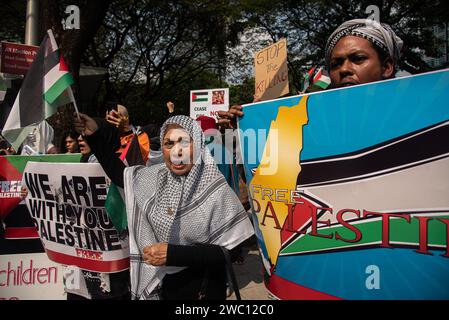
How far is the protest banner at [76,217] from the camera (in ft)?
7.86

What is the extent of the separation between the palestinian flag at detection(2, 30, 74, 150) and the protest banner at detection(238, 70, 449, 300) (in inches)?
50.1

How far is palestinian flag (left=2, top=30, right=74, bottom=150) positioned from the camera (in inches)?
91.4

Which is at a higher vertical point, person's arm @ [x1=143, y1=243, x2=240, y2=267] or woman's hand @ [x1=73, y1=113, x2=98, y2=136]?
woman's hand @ [x1=73, y1=113, x2=98, y2=136]

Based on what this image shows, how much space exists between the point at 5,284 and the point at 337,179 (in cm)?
243

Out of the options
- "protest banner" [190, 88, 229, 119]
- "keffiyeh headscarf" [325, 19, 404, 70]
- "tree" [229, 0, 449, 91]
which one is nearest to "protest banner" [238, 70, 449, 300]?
"keffiyeh headscarf" [325, 19, 404, 70]

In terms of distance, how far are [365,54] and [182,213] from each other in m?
1.19

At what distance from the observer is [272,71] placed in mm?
3268

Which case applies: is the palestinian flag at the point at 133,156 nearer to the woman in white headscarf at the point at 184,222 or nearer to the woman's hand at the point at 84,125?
the woman's hand at the point at 84,125

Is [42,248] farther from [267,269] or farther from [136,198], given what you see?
[267,269]

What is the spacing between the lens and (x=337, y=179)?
65.2 inches

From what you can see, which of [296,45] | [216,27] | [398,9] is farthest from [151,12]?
[398,9]

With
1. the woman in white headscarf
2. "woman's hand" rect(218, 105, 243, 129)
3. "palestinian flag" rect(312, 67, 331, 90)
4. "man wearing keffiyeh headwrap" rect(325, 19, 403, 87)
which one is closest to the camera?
"man wearing keffiyeh headwrap" rect(325, 19, 403, 87)

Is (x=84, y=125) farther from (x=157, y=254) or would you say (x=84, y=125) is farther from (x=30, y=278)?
(x=30, y=278)

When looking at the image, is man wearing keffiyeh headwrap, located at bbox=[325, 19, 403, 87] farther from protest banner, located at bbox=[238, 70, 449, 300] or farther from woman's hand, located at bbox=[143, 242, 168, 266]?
woman's hand, located at bbox=[143, 242, 168, 266]
